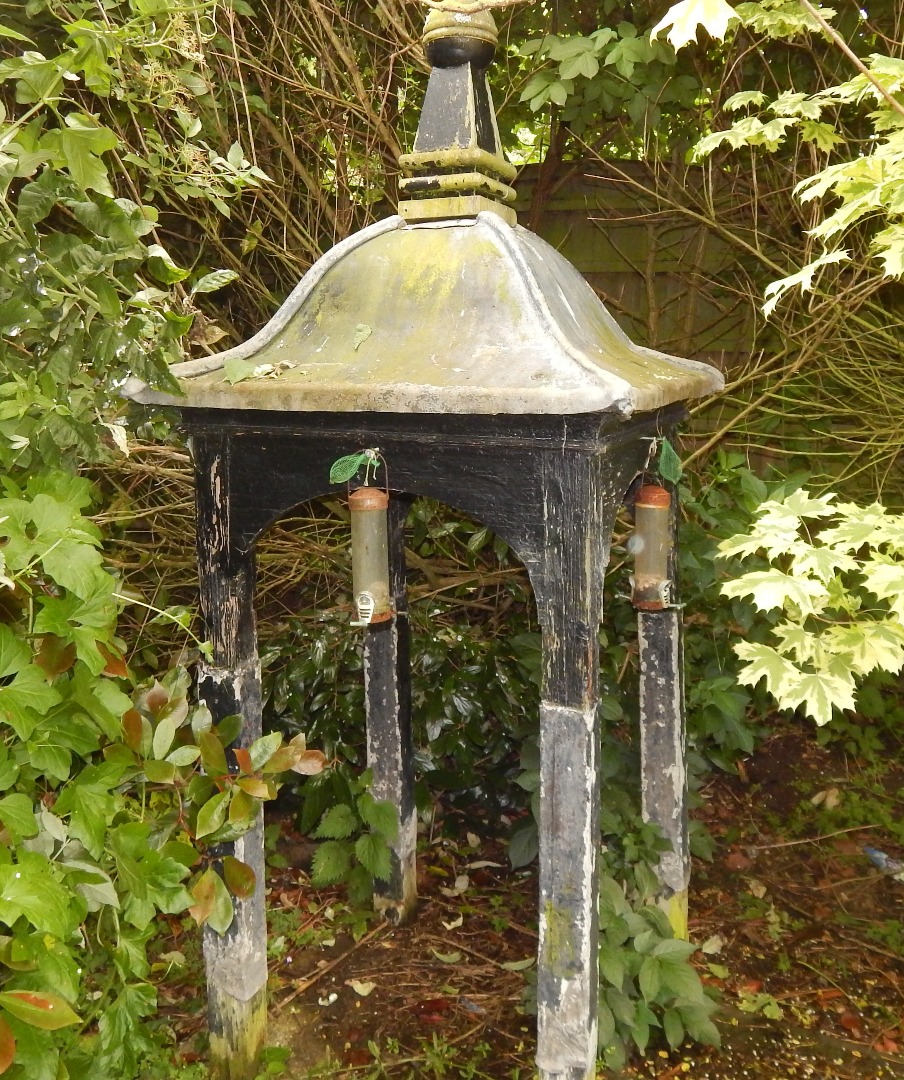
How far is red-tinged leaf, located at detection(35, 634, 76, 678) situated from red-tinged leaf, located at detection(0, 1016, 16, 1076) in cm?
59

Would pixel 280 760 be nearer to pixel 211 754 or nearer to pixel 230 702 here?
pixel 211 754

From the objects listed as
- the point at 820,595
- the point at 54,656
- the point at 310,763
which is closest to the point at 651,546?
the point at 820,595

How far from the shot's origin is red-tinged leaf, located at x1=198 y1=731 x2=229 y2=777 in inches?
79.5

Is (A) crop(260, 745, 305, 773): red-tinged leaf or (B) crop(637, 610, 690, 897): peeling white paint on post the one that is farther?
(B) crop(637, 610, 690, 897): peeling white paint on post

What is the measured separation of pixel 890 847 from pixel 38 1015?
3428 millimetres

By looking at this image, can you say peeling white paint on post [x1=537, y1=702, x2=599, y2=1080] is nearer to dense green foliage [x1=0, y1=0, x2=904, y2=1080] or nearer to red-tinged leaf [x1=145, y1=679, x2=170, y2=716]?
dense green foliage [x1=0, y1=0, x2=904, y2=1080]

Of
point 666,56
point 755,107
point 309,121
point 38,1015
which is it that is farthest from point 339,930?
point 755,107

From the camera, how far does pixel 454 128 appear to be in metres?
2.04

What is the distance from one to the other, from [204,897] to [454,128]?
188 centimetres

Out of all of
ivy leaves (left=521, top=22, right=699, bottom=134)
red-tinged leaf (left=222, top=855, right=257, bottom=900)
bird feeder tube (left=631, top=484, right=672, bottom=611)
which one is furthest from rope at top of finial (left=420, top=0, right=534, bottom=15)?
red-tinged leaf (left=222, top=855, right=257, bottom=900)

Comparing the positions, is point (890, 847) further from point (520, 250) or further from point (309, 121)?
point (309, 121)

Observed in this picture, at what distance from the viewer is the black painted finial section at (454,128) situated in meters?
2.02

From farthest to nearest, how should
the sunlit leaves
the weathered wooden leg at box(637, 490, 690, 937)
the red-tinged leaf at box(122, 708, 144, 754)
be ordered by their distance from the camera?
1. the weathered wooden leg at box(637, 490, 690, 937)
2. the red-tinged leaf at box(122, 708, 144, 754)
3. the sunlit leaves

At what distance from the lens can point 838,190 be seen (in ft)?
5.88
